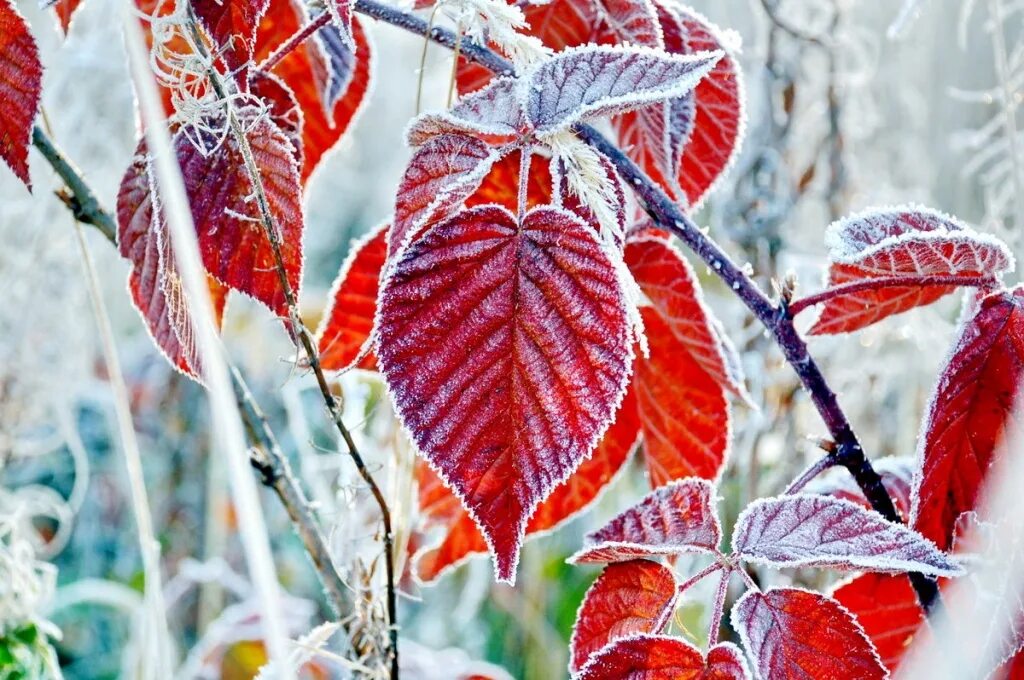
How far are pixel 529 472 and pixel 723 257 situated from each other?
0.11m

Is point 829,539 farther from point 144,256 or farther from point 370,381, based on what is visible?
point 370,381

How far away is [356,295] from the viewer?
0.43m

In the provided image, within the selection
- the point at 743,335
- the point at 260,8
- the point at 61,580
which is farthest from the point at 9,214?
Answer: the point at 260,8

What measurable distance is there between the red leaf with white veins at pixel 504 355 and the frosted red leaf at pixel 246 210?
78 millimetres

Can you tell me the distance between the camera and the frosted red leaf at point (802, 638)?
0.33 metres

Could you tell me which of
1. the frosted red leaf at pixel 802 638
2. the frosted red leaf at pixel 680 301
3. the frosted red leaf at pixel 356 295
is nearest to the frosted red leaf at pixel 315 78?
the frosted red leaf at pixel 356 295

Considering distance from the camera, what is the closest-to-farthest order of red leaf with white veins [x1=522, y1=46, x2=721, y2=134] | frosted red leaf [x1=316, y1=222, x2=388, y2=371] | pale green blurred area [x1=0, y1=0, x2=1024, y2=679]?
red leaf with white veins [x1=522, y1=46, x2=721, y2=134]
frosted red leaf [x1=316, y1=222, x2=388, y2=371]
pale green blurred area [x1=0, y1=0, x2=1024, y2=679]

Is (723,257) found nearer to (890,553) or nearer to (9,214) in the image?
(890,553)

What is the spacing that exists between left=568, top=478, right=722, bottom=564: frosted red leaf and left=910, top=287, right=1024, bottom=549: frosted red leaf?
0.25ft

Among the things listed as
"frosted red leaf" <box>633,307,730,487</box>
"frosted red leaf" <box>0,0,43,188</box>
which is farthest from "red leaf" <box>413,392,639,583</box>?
"frosted red leaf" <box>0,0,43,188</box>

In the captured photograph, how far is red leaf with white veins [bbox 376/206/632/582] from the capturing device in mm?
311

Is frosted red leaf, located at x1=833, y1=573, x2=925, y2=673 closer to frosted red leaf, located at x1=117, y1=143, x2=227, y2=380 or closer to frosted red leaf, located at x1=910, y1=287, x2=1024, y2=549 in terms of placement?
frosted red leaf, located at x1=910, y1=287, x2=1024, y2=549

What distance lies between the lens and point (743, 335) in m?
0.92

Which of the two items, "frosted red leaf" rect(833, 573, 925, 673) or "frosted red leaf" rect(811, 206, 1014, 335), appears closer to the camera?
"frosted red leaf" rect(811, 206, 1014, 335)
